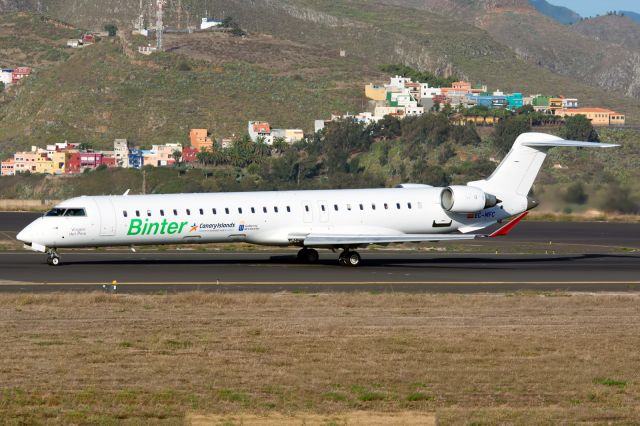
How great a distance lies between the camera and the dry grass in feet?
57.2

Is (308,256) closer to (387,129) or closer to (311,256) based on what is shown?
(311,256)

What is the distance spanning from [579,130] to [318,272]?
5704 inches

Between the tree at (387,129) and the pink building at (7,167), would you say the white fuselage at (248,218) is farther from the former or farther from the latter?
the pink building at (7,167)

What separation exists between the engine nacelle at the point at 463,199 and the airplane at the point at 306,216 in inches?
1.4

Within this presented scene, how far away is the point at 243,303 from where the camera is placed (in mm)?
30109

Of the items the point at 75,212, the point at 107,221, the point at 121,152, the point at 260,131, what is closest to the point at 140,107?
the point at 121,152

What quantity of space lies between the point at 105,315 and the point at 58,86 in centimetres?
17242

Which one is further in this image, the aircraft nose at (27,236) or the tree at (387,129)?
the tree at (387,129)

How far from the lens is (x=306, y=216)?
1689 inches

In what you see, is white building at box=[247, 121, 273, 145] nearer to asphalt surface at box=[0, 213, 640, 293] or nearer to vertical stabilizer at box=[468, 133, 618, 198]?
asphalt surface at box=[0, 213, 640, 293]

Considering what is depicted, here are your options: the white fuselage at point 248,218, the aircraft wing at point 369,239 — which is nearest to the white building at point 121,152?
the white fuselage at point 248,218

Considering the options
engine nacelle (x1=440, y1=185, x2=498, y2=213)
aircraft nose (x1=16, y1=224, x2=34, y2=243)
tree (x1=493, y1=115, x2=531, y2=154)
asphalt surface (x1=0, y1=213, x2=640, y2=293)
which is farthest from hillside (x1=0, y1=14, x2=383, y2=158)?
aircraft nose (x1=16, y1=224, x2=34, y2=243)

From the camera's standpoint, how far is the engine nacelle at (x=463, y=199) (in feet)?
143

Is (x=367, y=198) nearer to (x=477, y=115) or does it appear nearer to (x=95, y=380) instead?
(x=95, y=380)
